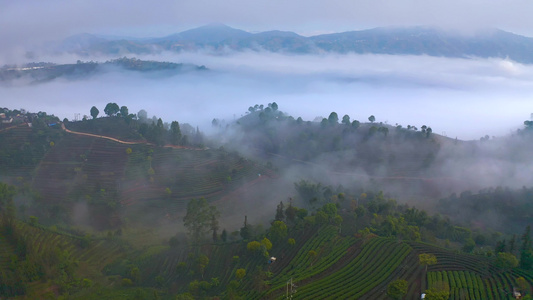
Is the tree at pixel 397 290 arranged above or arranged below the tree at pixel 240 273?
above

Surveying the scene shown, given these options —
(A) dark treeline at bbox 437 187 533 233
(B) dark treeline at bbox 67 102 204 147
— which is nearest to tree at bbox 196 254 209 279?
(B) dark treeline at bbox 67 102 204 147

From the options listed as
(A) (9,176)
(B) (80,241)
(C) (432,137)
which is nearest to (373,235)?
(B) (80,241)

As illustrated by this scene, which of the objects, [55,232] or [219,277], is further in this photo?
[55,232]

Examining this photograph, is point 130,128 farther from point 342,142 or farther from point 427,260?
point 427,260

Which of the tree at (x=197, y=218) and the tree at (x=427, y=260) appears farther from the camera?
the tree at (x=197, y=218)

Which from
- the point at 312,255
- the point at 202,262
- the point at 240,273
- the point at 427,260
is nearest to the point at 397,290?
the point at 427,260

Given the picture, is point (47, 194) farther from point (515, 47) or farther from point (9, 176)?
point (515, 47)

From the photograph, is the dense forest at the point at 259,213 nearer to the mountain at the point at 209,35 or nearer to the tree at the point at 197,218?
the tree at the point at 197,218

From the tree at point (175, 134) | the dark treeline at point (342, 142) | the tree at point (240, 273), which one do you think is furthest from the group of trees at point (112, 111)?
the tree at point (240, 273)
